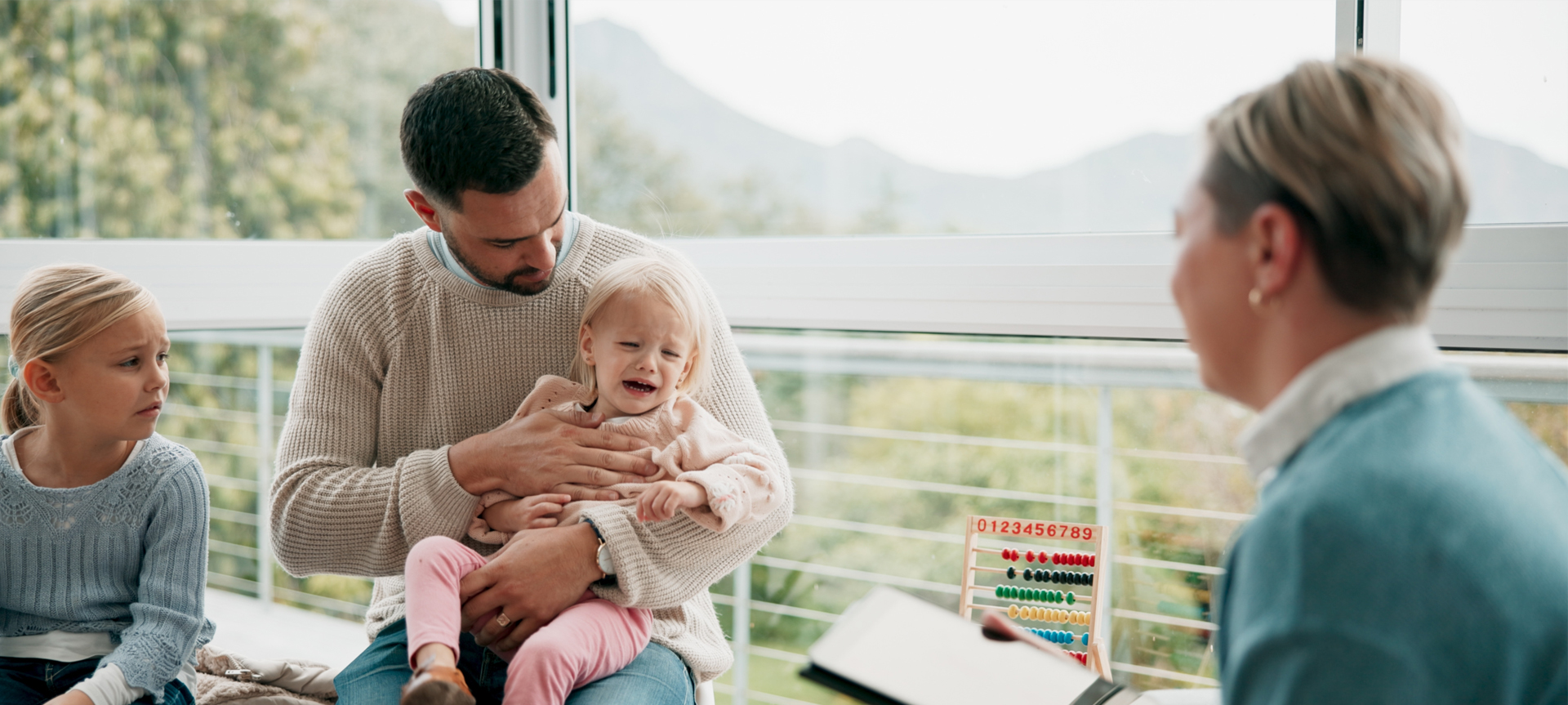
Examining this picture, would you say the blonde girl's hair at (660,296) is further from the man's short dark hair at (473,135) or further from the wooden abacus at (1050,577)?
the wooden abacus at (1050,577)

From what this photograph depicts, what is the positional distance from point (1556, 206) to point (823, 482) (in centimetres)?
155

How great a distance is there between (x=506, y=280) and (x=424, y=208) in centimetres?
17

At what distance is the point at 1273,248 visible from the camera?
0.70 m

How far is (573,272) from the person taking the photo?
1.51 meters

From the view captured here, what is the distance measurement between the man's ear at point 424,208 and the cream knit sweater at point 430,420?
0.06 meters

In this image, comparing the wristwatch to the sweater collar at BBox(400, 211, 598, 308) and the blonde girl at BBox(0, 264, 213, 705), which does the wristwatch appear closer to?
the sweater collar at BBox(400, 211, 598, 308)

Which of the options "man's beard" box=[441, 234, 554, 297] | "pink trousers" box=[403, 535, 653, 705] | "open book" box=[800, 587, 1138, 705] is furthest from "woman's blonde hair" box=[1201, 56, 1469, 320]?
"man's beard" box=[441, 234, 554, 297]

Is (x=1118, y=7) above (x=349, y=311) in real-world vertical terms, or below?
above

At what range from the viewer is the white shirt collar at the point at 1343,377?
2.25ft

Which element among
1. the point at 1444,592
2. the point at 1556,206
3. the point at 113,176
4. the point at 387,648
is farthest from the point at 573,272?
the point at 1556,206

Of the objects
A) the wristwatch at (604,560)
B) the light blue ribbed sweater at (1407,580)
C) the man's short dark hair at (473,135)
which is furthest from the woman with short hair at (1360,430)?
the man's short dark hair at (473,135)

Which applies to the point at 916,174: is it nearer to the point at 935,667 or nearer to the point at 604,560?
the point at 604,560

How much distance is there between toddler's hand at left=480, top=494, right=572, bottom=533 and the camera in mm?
1334

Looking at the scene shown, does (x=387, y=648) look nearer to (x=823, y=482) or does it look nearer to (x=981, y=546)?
(x=981, y=546)
